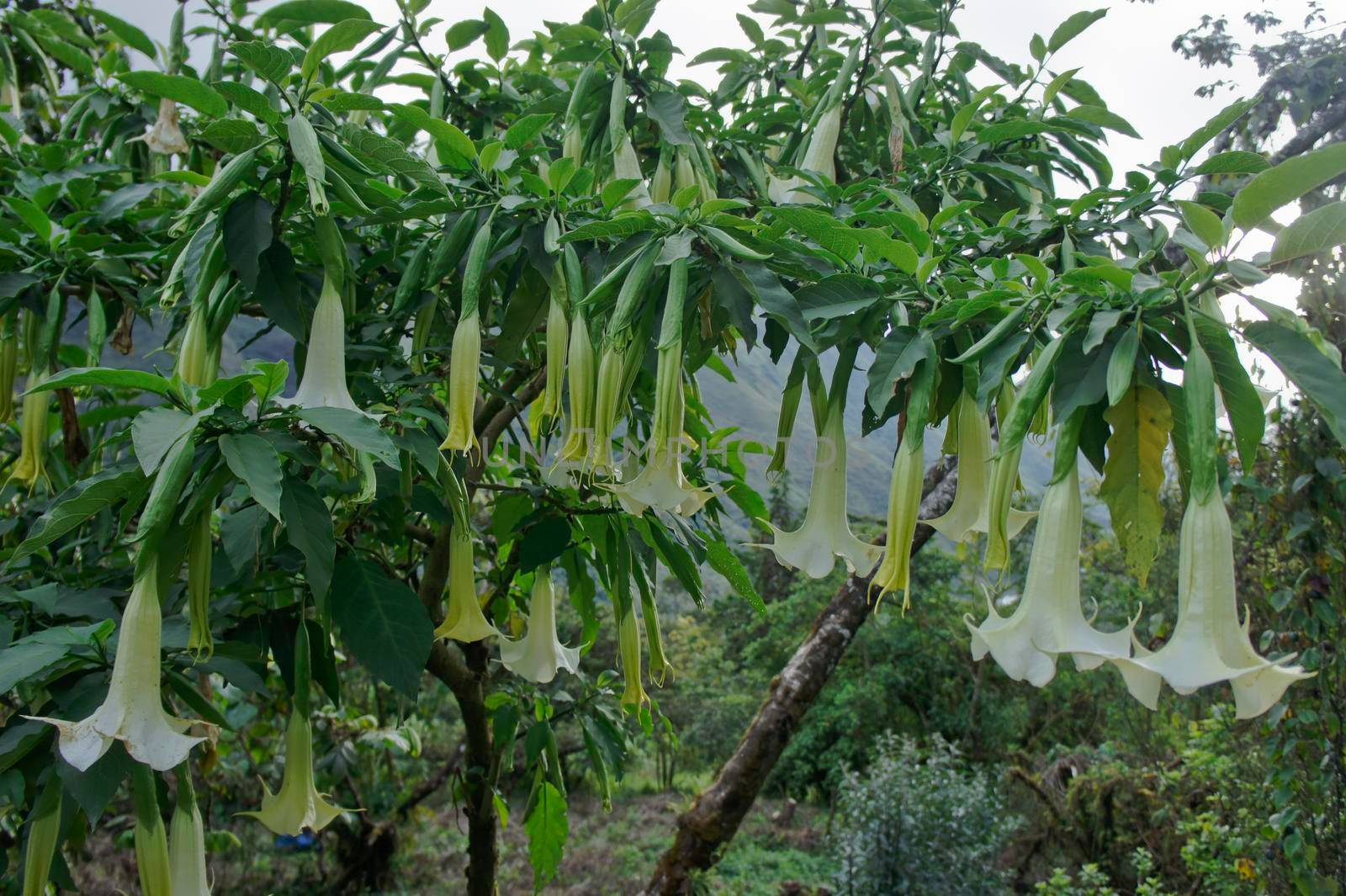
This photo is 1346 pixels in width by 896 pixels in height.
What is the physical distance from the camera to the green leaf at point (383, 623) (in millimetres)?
881

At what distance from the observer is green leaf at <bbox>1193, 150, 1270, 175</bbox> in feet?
2.53

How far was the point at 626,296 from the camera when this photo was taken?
0.70 metres

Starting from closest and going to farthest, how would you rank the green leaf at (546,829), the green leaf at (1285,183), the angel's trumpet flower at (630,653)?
1. the green leaf at (1285,183)
2. the angel's trumpet flower at (630,653)
3. the green leaf at (546,829)

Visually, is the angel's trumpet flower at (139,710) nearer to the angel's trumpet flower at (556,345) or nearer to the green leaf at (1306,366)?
the angel's trumpet flower at (556,345)

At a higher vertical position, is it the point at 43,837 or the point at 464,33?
the point at 464,33

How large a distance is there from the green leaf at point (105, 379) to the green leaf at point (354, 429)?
0.11m

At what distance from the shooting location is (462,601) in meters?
1.00

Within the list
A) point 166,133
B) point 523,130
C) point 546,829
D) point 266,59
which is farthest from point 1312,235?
point 546,829

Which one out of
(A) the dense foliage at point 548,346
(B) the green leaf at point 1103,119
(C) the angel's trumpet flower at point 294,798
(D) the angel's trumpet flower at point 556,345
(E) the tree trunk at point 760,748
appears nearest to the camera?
(A) the dense foliage at point 548,346

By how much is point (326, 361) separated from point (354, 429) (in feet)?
0.54

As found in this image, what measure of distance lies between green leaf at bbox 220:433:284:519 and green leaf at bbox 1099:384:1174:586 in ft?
1.84

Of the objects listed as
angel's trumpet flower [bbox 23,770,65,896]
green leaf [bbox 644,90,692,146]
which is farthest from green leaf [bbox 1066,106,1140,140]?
angel's trumpet flower [bbox 23,770,65,896]

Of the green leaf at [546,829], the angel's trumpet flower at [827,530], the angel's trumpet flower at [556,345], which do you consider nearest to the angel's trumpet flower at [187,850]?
the angel's trumpet flower at [556,345]

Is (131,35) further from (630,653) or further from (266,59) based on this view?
(630,653)
